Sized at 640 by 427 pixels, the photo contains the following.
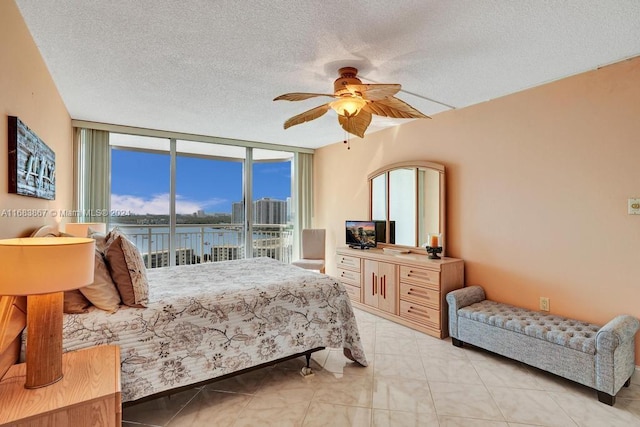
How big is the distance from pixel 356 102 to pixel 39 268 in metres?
2.03

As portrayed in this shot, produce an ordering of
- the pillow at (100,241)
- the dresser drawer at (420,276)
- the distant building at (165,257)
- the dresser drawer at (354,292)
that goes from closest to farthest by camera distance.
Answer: the pillow at (100,241), the dresser drawer at (420,276), the dresser drawer at (354,292), the distant building at (165,257)

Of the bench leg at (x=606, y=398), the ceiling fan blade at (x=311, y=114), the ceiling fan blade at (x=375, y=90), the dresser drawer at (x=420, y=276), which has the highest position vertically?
the ceiling fan blade at (x=375, y=90)

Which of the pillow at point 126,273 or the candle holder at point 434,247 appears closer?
the pillow at point 126,273

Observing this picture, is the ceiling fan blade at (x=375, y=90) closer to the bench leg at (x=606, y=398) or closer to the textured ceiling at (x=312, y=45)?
the textured ceiling at (x=312, y=45)

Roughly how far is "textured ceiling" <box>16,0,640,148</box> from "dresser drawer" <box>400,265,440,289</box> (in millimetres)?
1779

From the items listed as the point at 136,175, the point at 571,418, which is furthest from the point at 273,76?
the point at 136,175

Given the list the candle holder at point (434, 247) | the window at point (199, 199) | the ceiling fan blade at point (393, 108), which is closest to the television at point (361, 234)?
the candle holder at point (434, 247)

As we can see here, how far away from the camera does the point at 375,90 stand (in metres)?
2.12

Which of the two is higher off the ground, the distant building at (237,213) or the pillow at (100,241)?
the distant building at (237,213)

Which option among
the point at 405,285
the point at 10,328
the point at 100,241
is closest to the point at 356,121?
the point at 405,285

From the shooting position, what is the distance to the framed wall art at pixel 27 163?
173cm

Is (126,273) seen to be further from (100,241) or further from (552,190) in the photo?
(552,190)

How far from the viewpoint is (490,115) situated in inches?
127

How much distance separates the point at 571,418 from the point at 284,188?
498 cm
